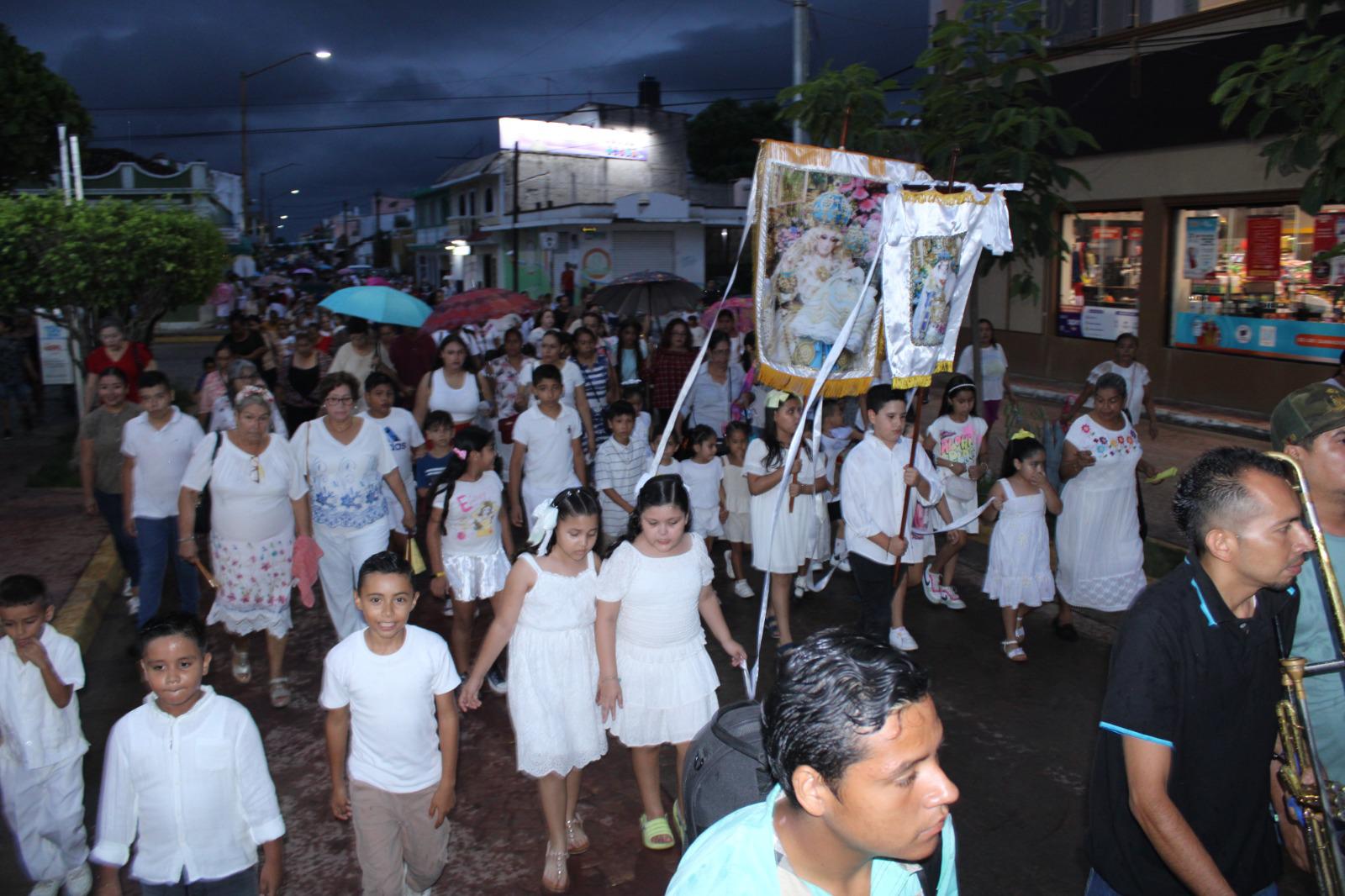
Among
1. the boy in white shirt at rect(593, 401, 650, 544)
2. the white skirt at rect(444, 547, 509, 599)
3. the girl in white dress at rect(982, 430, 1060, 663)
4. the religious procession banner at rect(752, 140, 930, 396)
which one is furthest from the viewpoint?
the boy in white shirt at rect(593, 401, 650, 544)

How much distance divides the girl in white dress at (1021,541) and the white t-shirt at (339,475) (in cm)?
395

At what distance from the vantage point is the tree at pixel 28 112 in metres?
16.3

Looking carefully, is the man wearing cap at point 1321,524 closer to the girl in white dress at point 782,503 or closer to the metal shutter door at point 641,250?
the girl in white dress at point 782,503

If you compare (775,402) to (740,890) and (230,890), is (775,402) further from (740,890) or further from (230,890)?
(740,890)

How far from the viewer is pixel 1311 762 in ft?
8.41

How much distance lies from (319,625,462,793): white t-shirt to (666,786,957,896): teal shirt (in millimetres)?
2165

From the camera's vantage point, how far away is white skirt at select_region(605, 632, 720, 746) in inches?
170

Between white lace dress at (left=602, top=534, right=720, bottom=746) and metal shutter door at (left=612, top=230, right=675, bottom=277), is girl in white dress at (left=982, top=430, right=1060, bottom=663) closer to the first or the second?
white lace dress at (left=602, top=534, right=720, bottom=746)

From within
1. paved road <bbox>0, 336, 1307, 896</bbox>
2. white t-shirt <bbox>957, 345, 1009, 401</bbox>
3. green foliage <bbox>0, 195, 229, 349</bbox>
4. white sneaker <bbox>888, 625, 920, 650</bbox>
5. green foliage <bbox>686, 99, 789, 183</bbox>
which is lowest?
paved road <bbox>0, 336, 1307, 896</bbox>

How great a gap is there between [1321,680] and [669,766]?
3260 millimetres

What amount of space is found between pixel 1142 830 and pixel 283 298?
92.2 feet

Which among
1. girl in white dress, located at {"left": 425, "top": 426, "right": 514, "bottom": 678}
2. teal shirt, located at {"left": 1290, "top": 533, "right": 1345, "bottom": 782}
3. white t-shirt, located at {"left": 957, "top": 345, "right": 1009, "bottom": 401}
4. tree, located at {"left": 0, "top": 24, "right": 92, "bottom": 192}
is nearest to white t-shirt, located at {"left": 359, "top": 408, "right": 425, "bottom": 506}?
girl in white dress, located at {"left": 425, "top": 426, "right": 514, "bottom": 678}

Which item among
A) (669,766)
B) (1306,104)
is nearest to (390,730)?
(669,766)

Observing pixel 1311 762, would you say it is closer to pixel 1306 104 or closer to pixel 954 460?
pixel 1306 104
